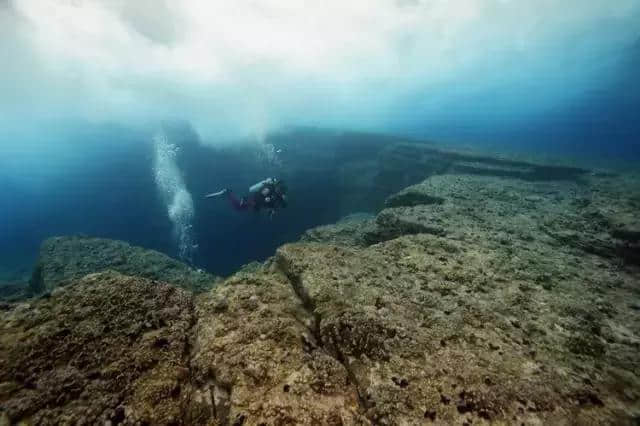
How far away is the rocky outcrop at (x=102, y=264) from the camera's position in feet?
29.6

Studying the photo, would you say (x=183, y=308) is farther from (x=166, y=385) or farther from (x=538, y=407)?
(x=538, y=407)

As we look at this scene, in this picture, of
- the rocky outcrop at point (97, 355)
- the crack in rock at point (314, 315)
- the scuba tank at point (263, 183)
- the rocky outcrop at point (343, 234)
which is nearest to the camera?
the rocky outcrop at point (97, 355)

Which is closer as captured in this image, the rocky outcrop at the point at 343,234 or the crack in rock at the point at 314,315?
the crack in rock at the point at 314,315

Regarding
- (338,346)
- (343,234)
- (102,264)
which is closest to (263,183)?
(343,234)

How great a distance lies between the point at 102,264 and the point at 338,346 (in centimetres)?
990

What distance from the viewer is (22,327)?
2719mm

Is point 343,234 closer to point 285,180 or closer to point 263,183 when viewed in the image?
point 263,183

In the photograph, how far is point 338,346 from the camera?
2953mm

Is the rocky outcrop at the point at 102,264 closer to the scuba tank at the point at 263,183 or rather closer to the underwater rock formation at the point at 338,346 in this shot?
the scuba tank at the point at 263,183

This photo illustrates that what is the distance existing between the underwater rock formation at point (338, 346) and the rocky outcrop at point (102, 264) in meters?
5.47

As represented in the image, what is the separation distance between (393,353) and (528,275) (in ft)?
10.1

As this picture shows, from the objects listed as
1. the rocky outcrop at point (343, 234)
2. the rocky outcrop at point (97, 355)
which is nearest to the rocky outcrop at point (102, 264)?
the rocky outcrop at point (343, 234)

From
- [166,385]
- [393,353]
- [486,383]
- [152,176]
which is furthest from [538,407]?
[152,176]

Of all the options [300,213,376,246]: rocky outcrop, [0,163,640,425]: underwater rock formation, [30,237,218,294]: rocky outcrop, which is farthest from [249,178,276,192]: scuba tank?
[0,163,640,425]: underwater rock formation
